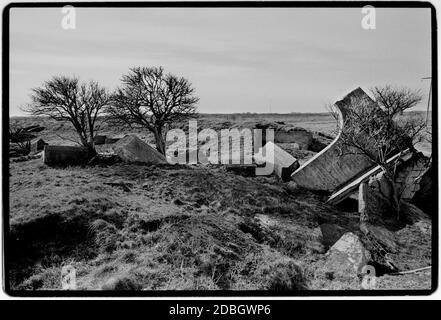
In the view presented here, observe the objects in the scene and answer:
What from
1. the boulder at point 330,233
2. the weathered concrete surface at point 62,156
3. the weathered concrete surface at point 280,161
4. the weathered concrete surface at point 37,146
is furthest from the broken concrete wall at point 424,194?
the weathered concrete surface at point 37,146

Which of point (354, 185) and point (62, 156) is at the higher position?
point (62, 156)

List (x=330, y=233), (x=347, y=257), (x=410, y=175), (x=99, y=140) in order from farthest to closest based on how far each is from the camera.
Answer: (x=99, y=140) < (x=410, y=175) < (x=330, y=233) < (x=347, y=257)

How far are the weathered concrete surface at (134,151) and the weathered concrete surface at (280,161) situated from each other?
3335mm

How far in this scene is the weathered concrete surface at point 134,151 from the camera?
1025 cm

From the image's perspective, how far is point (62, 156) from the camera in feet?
32.7

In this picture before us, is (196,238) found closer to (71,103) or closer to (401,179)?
(401,179)

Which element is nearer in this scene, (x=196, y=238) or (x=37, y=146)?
(x=196, y=238)

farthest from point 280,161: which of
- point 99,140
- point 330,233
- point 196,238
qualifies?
point 99,140

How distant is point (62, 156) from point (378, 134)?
8651 mm

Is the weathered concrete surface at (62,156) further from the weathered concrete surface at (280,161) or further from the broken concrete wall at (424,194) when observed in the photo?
the broken concrete wall at (424,194)

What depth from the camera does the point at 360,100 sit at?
8.23 metres

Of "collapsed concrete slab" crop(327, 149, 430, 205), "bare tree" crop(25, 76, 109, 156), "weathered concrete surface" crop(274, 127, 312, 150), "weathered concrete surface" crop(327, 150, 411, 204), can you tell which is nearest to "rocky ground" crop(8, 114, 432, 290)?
"weathered concrete surface" crop(327, 150, 411, 204)

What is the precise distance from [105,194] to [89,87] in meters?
6.48

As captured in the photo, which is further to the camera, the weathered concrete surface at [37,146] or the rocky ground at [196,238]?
the weathered concrete surface at [37,146]
